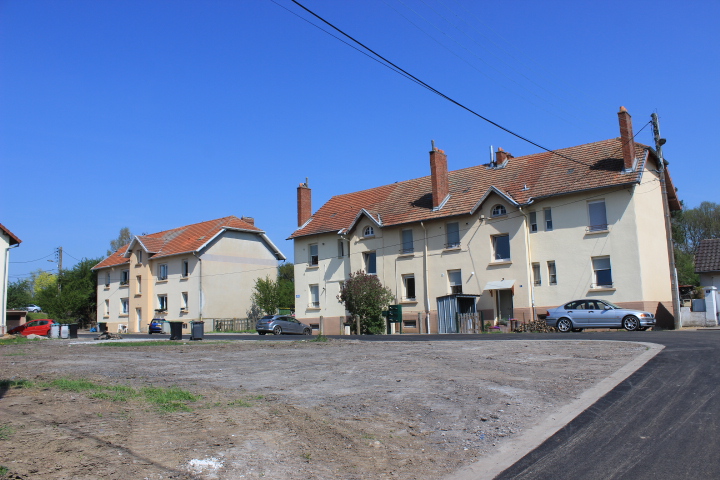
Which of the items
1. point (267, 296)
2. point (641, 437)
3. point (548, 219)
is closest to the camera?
point (641, 437)

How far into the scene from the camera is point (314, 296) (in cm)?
4553

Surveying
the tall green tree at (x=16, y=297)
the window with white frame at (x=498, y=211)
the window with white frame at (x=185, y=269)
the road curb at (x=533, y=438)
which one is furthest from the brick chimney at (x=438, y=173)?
the tall green tree at (x=16, y=297)

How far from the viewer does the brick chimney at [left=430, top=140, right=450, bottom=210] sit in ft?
126

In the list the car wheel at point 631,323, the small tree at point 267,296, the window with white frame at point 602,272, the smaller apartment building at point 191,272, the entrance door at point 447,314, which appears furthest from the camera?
the small tree at point 267,296

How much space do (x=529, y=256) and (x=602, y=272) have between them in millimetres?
3949

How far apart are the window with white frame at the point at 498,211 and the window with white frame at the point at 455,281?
13.7 ft

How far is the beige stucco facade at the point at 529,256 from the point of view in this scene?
102ft

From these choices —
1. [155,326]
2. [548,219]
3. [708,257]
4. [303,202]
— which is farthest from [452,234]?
[155,326]

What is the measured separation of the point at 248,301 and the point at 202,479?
5071cm

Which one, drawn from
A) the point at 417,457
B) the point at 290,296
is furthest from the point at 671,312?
the point at 290,296

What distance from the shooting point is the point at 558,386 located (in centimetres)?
1067

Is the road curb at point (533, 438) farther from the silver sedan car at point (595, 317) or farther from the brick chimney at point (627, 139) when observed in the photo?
the brick chimney at point (627, 139)

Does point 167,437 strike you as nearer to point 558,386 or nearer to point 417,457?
point 417,457

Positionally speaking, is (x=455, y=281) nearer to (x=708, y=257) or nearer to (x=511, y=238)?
(x=511, y=238)
